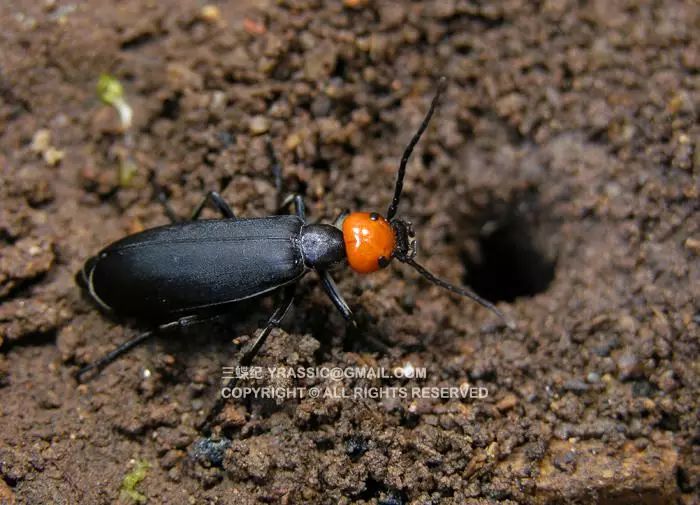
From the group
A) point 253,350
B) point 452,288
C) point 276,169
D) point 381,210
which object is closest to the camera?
point 253,350

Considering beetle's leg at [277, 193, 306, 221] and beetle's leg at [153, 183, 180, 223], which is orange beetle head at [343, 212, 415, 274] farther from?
beetle's leg at [153, 183, 180, 223]

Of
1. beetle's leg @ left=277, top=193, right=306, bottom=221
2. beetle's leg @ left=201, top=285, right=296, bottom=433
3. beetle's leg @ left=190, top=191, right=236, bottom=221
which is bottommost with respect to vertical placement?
beetle's leg @ left=201, top=285, right=296, bottom=433

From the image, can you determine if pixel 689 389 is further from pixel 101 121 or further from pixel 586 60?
pixel 101 121

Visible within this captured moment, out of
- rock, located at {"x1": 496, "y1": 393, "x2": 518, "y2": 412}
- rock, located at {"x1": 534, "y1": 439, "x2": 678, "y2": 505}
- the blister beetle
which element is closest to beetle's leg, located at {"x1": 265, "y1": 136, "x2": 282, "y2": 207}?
the blister beetle

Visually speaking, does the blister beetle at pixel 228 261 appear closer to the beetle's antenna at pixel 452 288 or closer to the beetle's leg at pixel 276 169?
the beetle's antenna at pixel 452 288

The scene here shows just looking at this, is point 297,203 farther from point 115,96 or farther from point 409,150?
point 115,96

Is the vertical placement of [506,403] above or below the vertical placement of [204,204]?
below

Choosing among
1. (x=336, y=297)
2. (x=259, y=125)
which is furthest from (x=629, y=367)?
(x=259, y=125)
